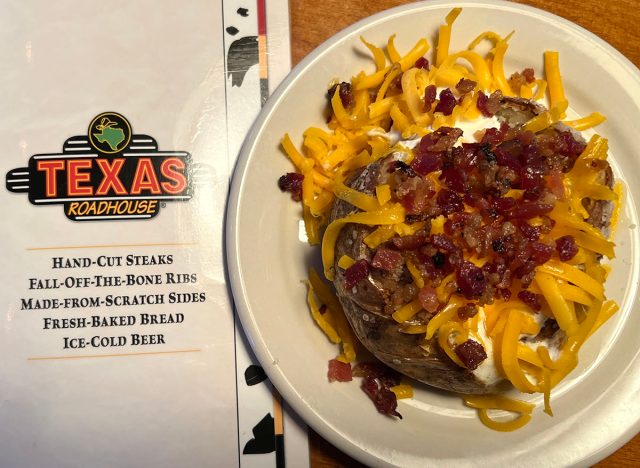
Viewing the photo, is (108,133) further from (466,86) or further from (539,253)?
(539,253)

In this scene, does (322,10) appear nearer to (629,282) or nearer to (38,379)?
(629,282)

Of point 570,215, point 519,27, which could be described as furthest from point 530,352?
point 519,27

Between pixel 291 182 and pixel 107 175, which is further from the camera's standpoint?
pixel 107 175

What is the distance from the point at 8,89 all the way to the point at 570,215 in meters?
1.26

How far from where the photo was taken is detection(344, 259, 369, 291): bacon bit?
913mm

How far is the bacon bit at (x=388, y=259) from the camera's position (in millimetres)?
877

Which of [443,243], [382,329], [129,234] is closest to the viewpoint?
[443,243]

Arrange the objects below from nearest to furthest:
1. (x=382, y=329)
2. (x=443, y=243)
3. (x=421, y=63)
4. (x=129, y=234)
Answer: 1. (x=443, y=243)
2. (x=382, y=329)
3. (x=421, y=63)
4. (x=129, y=234)

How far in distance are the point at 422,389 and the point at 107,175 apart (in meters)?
0.89

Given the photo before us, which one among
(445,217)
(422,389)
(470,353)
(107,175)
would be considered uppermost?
(107,175)

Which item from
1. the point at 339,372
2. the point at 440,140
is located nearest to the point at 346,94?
the point at 440,140

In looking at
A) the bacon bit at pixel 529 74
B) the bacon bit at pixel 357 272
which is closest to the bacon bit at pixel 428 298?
the bacon bit at pixel 357 272

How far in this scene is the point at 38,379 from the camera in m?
1.21

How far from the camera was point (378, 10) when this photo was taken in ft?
4.29
